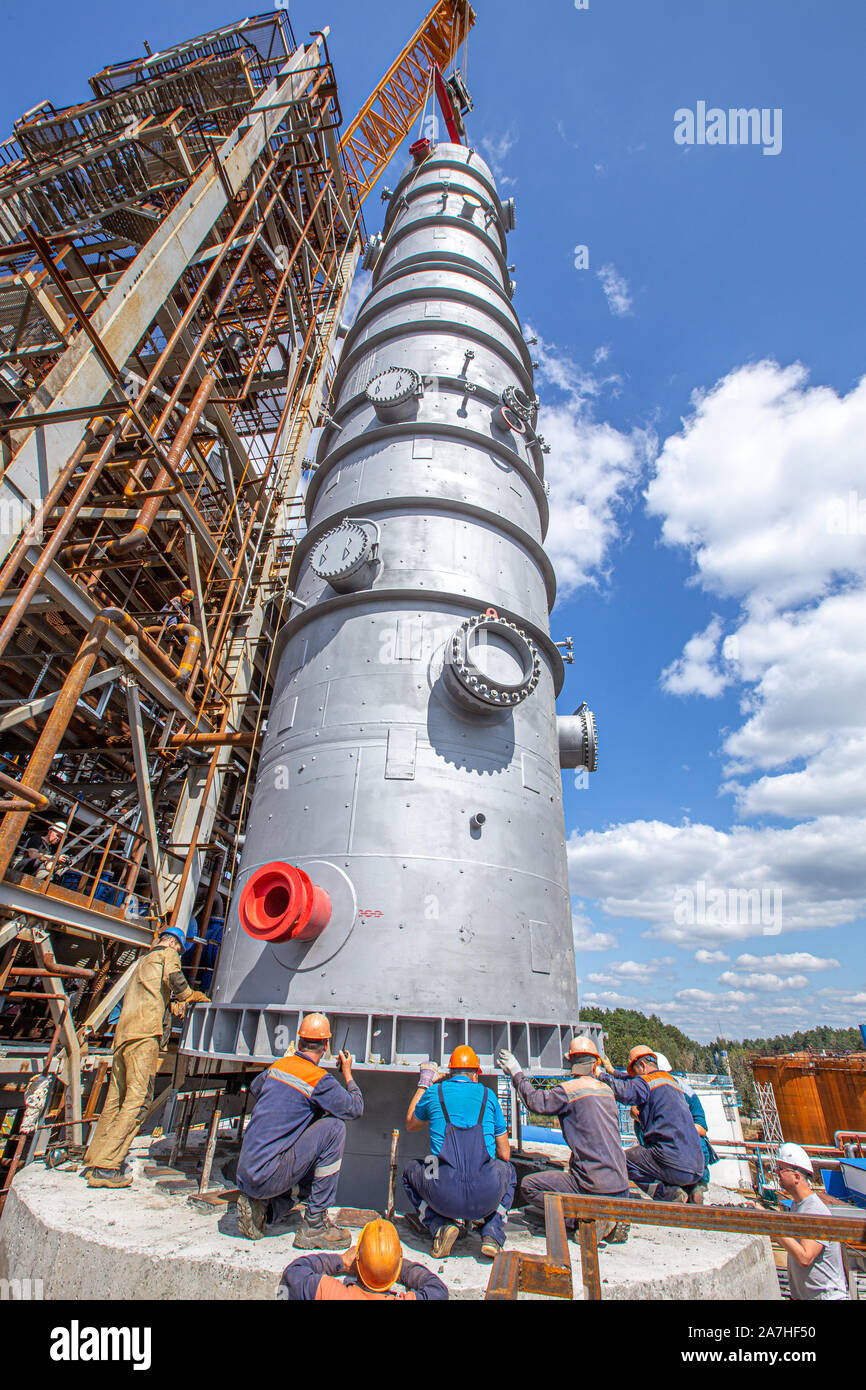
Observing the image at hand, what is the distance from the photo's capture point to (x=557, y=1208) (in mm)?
3211

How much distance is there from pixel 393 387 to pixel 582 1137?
10780mm

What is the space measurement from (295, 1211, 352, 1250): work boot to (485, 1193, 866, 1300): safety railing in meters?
2.03

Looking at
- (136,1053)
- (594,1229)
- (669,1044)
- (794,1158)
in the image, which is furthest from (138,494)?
(669,1044)

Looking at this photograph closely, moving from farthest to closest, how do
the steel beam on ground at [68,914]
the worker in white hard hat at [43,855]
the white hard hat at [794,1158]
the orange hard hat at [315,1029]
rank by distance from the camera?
the worker in white hard hat at [43,855], the steel beam on ground at [68,914], the orange hard hat at [315,1029], the white hard hat at [794,1158]

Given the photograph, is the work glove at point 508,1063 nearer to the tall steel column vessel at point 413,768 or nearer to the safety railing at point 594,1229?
the tall steel column vessel at point 413,768

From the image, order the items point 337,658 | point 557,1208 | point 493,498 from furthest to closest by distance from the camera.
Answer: point 493,498 < point 337,658 < point 557,1208

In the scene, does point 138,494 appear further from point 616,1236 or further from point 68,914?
point 616,1236

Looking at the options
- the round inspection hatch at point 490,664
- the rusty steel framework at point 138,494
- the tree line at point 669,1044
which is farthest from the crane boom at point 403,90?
the tree line at point 669,1044

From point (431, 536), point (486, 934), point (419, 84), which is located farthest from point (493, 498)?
point (419, 84)

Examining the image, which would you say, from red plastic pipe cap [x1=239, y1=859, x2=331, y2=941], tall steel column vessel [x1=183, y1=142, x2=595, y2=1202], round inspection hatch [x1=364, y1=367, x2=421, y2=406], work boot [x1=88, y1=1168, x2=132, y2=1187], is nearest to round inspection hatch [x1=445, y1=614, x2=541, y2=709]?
tall steel column vessel [x1=183, y1=142, x2=595, y2=1202]

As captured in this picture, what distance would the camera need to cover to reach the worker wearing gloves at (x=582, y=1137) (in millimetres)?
5156

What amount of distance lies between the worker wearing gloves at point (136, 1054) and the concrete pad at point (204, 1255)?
39 cm

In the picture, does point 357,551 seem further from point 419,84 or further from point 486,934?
point 419,84
